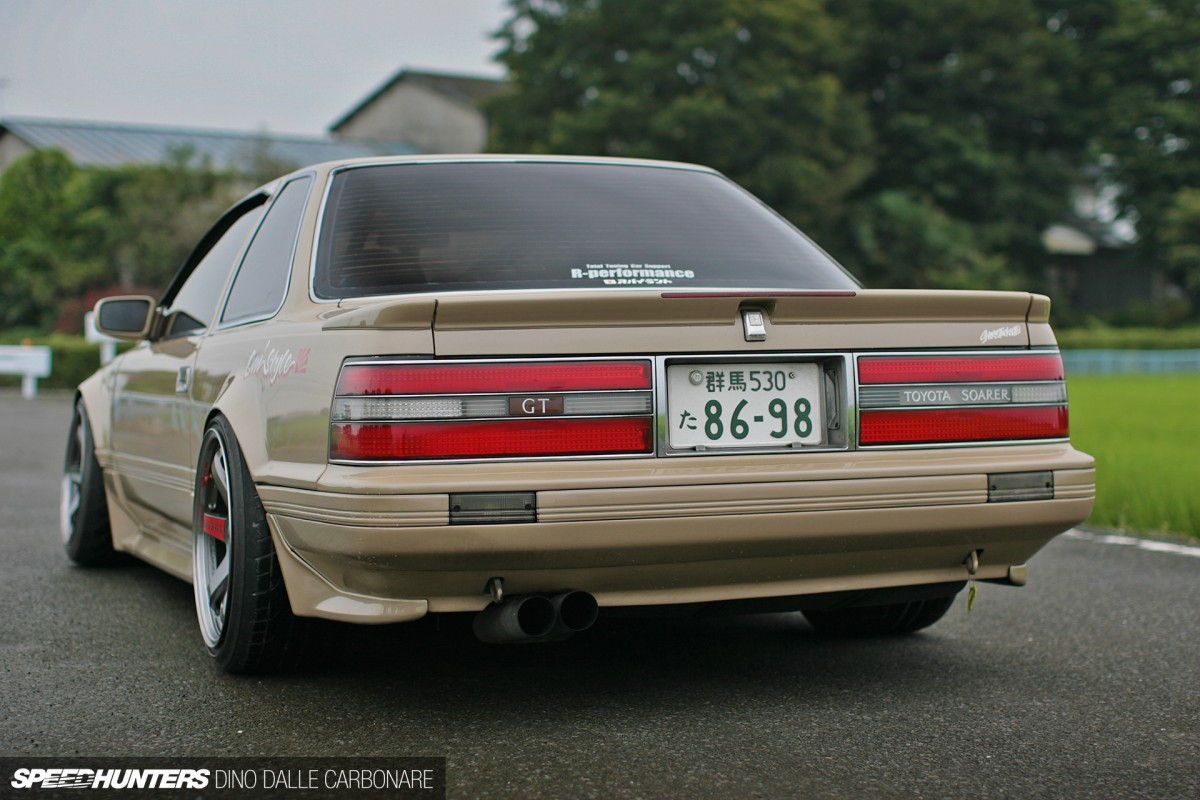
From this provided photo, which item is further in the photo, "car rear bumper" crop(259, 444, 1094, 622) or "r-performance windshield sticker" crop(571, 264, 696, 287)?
"r-performance windshield sticker" crop(571, 264, 696, 287)

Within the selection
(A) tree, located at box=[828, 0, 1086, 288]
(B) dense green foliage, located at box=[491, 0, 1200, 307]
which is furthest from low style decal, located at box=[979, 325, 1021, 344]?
(A) tree, located at box=[828, 0, 1086, 288]

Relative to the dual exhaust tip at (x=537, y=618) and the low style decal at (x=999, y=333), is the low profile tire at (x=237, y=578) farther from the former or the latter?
the low style decal at (x=999, y=333)

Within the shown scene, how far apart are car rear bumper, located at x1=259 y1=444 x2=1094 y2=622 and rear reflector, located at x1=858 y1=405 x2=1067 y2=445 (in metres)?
0.04

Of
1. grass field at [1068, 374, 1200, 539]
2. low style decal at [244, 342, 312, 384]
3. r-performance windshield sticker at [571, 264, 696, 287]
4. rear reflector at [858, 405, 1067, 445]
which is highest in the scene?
r-performance windshield sticker at [571, 264, 696, 287]

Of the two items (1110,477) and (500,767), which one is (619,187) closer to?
(500,767)

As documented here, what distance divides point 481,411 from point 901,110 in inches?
1765

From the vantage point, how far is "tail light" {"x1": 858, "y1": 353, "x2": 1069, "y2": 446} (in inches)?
134

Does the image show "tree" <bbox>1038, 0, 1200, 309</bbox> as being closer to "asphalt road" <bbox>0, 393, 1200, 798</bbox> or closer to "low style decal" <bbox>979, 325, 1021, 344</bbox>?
"asphalt road" <bbox>0, 393, 1200, 798</bbox>

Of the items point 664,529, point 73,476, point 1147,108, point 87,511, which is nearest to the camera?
point 664,529

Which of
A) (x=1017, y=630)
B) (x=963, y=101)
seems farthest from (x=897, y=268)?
(x=1017, y=630)

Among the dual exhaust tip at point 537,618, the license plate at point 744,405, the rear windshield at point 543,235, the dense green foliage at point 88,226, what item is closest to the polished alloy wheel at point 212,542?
the rear windshield at point 543,235

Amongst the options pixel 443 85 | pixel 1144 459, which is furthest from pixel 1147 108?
pixel 1144 459

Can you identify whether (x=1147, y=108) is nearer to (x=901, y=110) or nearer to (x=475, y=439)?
(x=901, y=110)

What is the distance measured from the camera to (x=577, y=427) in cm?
314
